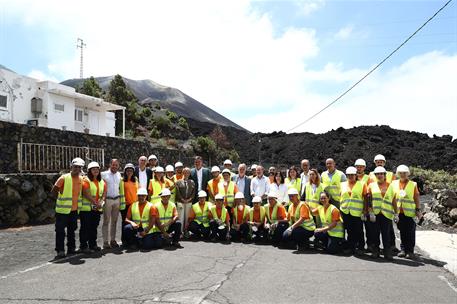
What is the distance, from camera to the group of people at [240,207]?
7742mm

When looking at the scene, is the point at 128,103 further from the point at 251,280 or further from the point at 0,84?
the point at 251,280

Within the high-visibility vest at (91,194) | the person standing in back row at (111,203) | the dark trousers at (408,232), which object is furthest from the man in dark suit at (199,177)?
the dark trousers at (408,232)

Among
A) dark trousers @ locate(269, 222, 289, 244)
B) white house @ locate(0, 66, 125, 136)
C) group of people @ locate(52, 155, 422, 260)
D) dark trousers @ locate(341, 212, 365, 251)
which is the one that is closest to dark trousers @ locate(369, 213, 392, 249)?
group of people @ locate(52, 155, 422, 260)

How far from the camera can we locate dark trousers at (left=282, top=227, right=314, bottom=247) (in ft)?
27.6

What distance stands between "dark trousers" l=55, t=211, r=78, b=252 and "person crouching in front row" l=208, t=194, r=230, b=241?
3.12m

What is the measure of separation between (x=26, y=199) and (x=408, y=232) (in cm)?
1024

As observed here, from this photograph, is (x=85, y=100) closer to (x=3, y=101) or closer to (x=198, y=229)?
(x=3, y=101)

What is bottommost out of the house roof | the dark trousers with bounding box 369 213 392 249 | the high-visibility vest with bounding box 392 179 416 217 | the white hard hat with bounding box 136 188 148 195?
the dark trousers with bounding box 369 213 392 249

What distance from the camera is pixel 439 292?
17.9 feet

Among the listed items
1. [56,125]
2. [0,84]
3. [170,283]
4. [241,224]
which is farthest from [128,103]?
[170,283]

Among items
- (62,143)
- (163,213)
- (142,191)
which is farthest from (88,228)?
(62,143)

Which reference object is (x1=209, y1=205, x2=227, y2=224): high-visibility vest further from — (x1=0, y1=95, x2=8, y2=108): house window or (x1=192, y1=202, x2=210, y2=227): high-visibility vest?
(x1=0, y1=95, x2=8, y2=108): house window

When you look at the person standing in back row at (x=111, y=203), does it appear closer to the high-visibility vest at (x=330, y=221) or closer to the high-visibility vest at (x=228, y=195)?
the high-visibility vest at (x=228, y=195)

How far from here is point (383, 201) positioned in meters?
7.84
